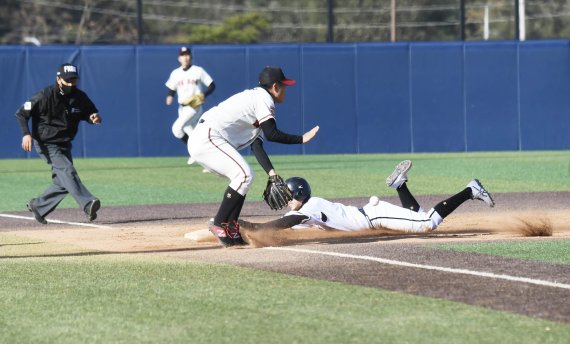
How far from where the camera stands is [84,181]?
19.6 m

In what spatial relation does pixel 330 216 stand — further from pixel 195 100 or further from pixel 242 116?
pixel 195 100

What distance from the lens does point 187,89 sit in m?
21.4

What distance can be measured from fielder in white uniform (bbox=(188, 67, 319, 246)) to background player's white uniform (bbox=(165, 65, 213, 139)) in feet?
34.6

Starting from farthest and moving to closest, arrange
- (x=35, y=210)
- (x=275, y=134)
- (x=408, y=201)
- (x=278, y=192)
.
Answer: (x=35, y=210), (x=408, y=201), (x=278, y=192), (x=275, y=134)

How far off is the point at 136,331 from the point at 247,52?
20.0 m

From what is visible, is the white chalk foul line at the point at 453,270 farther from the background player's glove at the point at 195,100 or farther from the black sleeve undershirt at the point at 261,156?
the background player's glove at the point at 195,100

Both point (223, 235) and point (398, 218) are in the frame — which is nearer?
point (223, 235)

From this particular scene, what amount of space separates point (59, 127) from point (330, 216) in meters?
3.47

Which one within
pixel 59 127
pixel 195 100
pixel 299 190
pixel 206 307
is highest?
pixel 195 100

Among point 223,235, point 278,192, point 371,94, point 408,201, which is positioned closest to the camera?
point 223,235

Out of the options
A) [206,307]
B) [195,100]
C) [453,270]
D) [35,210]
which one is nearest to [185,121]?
[195,100]

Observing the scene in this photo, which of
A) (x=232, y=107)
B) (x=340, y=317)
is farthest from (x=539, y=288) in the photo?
(x=232, y=107)

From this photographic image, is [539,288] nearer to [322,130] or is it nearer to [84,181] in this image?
[84,181]

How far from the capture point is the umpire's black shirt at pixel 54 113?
12297 mm
